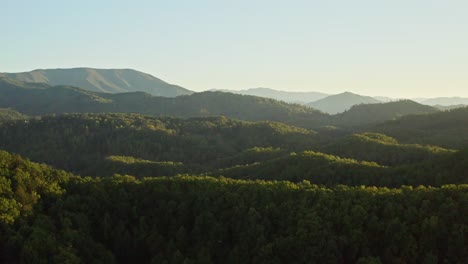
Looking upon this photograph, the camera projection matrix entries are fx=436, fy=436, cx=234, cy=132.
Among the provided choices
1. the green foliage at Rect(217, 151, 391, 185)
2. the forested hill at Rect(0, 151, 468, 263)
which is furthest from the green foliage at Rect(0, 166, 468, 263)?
the green foliage at Rect(217, 151, 391, 185)

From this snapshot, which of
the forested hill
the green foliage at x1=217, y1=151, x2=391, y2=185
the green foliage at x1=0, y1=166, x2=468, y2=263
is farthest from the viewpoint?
the green foliage at x1=217, y1=151, x2=391, y2=185

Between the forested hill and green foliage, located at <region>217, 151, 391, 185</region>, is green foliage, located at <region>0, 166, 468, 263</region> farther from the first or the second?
green foliage, located at <region>217, 151, 391, 185</region>

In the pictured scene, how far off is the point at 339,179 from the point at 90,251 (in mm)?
84634

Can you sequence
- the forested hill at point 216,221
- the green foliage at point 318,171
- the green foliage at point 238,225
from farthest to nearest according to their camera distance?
the green foliage at point 318,171 → the forested hill at point 216,221 → the green foliage at point 238,225

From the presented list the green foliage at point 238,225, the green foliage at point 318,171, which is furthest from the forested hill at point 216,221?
the green foliage at point 318,171

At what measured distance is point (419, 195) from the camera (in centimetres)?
7412

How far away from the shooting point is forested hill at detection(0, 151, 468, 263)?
66062 mm

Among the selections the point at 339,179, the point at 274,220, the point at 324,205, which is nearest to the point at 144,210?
the point at 274,220

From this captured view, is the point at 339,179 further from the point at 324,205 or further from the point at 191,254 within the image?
the point at 191,254

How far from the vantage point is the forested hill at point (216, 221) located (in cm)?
6606

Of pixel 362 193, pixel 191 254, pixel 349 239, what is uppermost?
pixel 362 193

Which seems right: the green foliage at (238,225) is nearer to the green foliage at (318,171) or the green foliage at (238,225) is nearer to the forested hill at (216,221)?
the forested hill at (216,221)

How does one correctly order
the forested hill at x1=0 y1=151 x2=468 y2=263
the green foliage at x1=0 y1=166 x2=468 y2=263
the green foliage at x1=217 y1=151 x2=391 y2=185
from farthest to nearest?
1. the green foliage at x1=217 y1=151 x2=391 y2=185
2. the forested hill at x1=0 y1=151 x2=468 y2=263
3. the green foliage at x1=0 y1=166 x2=468 y2=263

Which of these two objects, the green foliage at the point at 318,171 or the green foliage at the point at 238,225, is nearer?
the green foliage at the point at 238,225
